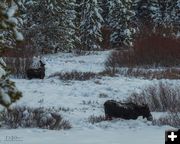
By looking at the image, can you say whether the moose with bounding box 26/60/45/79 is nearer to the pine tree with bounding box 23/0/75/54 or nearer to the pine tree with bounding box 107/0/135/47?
the pine tree with bounding box 23/0/75/54

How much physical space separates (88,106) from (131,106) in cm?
222

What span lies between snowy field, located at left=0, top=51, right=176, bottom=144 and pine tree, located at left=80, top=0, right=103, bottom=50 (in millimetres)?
19551

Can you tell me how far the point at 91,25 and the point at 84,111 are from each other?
30336mm

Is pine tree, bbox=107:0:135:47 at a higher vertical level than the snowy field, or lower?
higher

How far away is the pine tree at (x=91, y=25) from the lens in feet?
134

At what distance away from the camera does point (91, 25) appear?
41125 millimetres

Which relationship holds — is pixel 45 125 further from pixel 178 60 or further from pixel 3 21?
pixel 178 60

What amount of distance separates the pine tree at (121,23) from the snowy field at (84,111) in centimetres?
1966

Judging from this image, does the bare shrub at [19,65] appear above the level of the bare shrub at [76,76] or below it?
above

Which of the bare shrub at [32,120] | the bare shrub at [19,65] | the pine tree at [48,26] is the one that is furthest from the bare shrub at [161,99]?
the pine tree at [48,26]

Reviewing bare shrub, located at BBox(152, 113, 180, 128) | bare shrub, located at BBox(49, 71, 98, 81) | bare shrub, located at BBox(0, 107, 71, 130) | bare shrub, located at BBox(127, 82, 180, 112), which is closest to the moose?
bare shrub, located at BBox(49, 71, 98, 81)

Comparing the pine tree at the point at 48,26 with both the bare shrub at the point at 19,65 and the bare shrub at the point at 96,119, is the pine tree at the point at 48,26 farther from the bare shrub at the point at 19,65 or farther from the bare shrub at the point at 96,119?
the bare shrub at the point at 96,119

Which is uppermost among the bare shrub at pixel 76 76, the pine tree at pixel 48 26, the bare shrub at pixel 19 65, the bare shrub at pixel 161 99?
the pine tree at pixel 48 26

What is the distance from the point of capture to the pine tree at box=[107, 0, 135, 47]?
4056 cm
